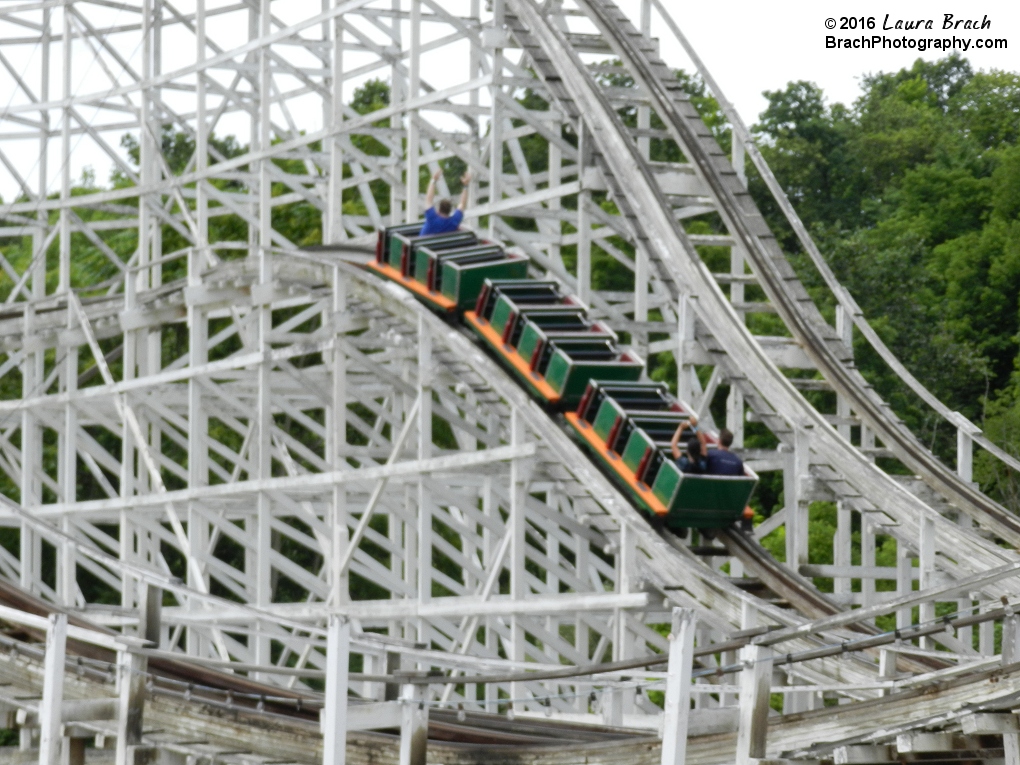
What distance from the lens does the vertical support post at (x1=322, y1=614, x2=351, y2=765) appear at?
11.1 metres

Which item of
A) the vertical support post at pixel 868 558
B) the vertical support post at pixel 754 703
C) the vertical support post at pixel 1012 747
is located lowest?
the vertical support post at pixel 1012 747

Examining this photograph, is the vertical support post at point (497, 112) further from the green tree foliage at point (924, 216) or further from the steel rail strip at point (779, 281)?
the green tree foliage at point (924, 216)

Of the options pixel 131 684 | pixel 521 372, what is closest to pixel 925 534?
pixel 521 372

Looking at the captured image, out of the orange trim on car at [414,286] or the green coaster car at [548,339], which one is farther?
the orange trim on car at [414,286]

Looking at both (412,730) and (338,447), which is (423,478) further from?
(412,730)

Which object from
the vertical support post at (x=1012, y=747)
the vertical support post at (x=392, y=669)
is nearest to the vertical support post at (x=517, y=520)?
the vertical support post at (x=392, y=669)

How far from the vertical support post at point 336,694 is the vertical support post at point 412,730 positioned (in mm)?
326

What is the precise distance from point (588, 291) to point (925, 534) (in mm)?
6466

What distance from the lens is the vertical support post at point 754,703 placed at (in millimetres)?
10375

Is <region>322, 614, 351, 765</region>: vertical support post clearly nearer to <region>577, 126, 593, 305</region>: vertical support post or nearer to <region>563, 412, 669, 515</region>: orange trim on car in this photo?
<region>563, 412, 669, 515</region>: orange trim on car

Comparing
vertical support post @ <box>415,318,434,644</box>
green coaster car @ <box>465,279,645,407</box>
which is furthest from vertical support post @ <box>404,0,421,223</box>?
vertical support post @ <box>415,318,434,644</box>

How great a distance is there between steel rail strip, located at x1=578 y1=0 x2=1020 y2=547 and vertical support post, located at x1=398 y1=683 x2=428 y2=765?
7.61 m

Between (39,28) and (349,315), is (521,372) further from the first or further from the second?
(39,28)

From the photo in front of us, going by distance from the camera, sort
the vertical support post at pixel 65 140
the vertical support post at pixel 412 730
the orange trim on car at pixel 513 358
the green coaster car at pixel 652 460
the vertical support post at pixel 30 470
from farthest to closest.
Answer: the vertical support post at pixel 65 140
the vertical support post at pixel 30 470
the orange trim on car at pixel 513 358
the green coaster car at pixel 652 460
the vertical support post at pixel 412 730
